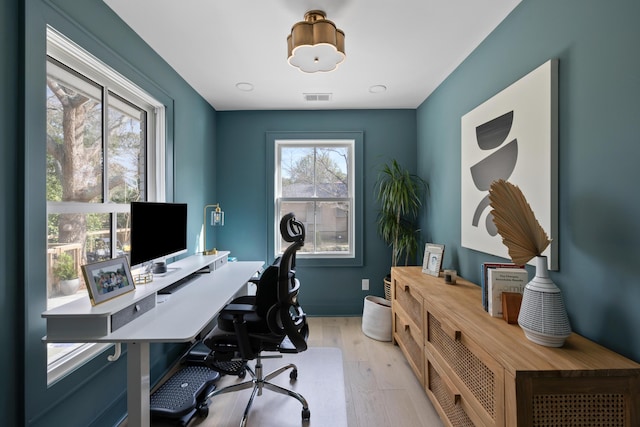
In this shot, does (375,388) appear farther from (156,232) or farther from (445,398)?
(156,232)

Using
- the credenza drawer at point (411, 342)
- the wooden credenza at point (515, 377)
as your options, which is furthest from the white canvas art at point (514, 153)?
the credenza drawer at point (411, 342)

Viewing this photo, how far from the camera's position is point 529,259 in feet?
4.15

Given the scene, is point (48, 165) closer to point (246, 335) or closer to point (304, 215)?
point (246, 335)

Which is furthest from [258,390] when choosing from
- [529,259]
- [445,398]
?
[529,259]

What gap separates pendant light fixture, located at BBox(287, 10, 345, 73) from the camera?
1.70 metres

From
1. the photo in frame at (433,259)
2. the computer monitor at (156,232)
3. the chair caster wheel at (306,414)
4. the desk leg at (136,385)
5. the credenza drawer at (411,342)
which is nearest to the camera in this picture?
the desk leg at (136,385)

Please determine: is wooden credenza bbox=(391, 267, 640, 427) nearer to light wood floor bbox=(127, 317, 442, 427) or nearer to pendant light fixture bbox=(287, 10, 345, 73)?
light wood floor bbox=(127, 317, 442, 427)

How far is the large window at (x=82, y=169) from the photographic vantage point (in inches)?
58.4

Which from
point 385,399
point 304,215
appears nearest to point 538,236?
point 385,399

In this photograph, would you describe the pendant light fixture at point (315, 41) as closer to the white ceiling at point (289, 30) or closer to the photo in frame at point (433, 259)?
the white ceiling at point (289, 30)

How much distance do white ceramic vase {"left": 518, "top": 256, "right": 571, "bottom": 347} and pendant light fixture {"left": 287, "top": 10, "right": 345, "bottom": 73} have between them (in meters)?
1.56

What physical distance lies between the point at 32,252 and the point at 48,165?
46cm

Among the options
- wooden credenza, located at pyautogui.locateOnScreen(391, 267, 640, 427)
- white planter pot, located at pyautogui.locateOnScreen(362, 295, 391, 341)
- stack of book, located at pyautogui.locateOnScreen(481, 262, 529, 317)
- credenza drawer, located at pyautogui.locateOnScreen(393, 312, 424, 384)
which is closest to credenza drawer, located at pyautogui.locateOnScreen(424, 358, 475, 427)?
wooden credenza, located at pyautogui.locateOnScreen(391, 267, 640, 427)

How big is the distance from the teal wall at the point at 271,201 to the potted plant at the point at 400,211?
0.21 m
